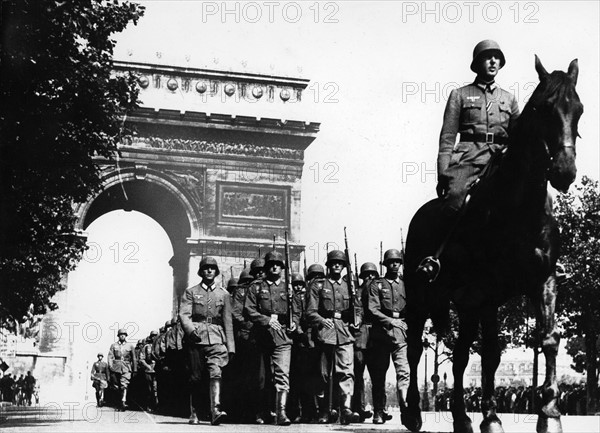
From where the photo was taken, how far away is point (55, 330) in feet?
141

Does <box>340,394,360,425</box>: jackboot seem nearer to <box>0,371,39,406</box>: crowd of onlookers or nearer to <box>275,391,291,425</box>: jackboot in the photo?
<box>275,391,291,425</box>: jackboot

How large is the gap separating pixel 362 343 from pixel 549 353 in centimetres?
863

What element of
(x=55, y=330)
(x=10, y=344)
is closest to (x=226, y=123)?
(x=55, y=330)

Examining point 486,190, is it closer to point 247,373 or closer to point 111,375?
point 247,373

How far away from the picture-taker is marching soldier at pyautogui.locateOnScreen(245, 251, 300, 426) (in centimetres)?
1415

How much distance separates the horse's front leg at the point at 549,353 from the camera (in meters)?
7.58

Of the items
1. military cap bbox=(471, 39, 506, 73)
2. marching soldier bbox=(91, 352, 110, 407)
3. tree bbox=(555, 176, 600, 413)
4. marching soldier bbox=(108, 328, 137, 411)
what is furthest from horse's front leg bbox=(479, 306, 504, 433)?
marching soldier bbox=(91, 352, 110, 407)

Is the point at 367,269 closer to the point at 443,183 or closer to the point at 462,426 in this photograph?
the point at 462,426

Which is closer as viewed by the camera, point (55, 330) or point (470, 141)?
point (470, 141)

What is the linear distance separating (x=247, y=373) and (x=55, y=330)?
28.8 meters

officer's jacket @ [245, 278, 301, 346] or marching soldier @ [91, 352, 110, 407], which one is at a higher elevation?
officer's jacket @ [245, 278, 301, 346]

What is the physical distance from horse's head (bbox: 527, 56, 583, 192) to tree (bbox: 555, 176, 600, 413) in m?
23.9

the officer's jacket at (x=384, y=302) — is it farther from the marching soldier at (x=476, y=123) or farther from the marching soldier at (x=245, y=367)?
the marching soldier at (x=476, y=123)

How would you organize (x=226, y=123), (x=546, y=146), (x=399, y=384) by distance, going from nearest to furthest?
1. (x=546, y=146)
2. (x=399, y=384)
3. (x=226, y=123)
